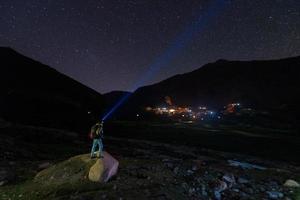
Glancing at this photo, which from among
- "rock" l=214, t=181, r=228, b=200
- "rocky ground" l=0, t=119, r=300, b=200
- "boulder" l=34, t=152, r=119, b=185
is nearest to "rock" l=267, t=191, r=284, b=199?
"rocky ground" l=0, t=119, r=300, b=200

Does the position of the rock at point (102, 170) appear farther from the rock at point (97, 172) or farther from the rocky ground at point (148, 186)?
the rocky ground at point (148, 186)

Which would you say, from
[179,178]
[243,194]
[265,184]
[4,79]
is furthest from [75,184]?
[4,79]

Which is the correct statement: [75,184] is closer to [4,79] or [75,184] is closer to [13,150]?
[13,150]

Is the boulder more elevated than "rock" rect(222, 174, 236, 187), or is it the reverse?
the boulder

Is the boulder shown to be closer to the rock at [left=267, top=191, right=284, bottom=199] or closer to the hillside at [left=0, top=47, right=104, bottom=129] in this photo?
the rock at [left=267, top=191, right=284, bottom=199]

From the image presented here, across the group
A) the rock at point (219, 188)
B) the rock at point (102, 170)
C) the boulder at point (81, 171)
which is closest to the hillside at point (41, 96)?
the boulder at point (81, 171)

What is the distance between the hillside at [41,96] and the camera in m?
83.9

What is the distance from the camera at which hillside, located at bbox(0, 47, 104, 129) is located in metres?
83.9

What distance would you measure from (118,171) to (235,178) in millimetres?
7009

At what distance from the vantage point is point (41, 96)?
391 ft

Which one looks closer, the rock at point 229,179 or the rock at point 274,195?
the rock at point 274,195

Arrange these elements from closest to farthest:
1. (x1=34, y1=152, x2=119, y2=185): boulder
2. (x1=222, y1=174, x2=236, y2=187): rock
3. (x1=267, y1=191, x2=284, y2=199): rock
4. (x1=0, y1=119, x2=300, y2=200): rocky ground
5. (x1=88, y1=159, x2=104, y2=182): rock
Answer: (x1=0, y1=119, x2=300, y2=200): rocky ground, (x1=88, y1=159, x2=104, y2=182): rock, (x1=34, y1=152, x2=119, y2=185): boulder, (x1=267, y1=191, x2=284, y2=199): rock, (x1=222, y1=174, x2=236, y2=187): rock

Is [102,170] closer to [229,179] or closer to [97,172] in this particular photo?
[97,172]

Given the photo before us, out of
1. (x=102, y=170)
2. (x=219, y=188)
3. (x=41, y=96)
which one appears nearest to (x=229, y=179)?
(x=219, y=188)
